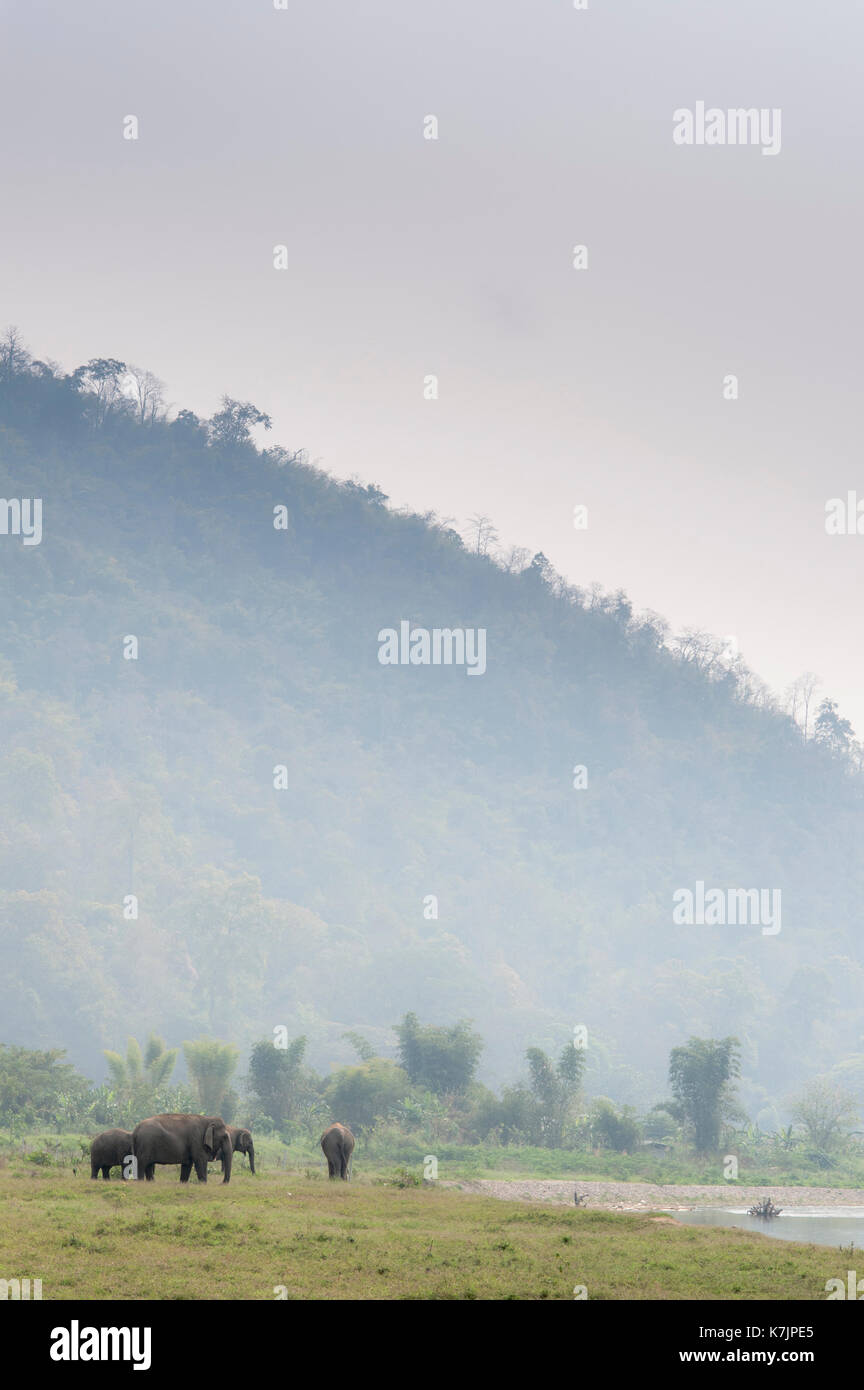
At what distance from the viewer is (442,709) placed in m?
152

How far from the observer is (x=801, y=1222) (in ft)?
109

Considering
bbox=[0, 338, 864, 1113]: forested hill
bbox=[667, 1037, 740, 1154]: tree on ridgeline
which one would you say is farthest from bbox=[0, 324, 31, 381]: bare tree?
bbox=[667, 1037, 740, 1154]: tree on ridgeline

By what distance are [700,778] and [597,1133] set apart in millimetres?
109955

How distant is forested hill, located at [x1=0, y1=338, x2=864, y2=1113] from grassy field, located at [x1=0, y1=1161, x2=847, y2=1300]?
65.5 meters

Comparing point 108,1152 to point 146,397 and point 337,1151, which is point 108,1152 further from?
point 146,397

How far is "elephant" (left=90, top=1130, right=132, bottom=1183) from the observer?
23438 mm

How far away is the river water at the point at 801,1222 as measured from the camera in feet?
93.0

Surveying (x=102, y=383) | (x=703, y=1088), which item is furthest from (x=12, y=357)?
(x=703, y=1088)

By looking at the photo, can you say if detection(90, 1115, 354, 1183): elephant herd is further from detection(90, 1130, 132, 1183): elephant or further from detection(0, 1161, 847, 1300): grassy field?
detection(0, 1161, 847, 1300): grassy field

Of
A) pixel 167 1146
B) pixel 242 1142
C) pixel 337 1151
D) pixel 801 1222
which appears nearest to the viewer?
pixel 167 1146

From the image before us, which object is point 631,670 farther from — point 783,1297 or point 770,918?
point 783,1297

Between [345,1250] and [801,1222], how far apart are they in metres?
20.7

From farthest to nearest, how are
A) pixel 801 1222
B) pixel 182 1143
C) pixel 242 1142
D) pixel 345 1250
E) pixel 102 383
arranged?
pixel 102 383
pixel 801 1222
pixel 242 1142
pixel 182 1143
pixel 345 1250
